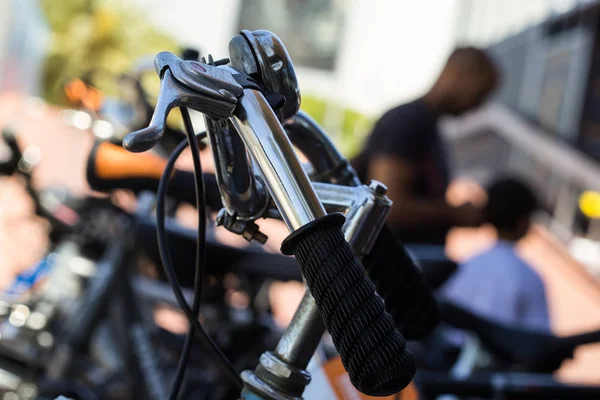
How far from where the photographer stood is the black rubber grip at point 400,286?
852mm

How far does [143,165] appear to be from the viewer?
6.35ft

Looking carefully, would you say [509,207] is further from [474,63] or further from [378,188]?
[378,188]

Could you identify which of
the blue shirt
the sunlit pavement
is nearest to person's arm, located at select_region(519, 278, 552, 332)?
the blue shirt

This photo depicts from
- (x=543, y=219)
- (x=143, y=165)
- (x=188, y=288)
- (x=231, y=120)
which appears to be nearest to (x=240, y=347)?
(x=188, y=288)

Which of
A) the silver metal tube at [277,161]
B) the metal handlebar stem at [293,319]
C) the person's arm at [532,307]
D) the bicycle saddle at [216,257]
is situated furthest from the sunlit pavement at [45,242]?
the silver metal tube at [277,161]

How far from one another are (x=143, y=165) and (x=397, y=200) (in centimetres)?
93

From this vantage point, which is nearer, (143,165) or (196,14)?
(143,165)

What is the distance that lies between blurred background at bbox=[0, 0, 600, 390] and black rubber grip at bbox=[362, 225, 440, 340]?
0.22 metres

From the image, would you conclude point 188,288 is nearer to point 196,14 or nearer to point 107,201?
point 107,201

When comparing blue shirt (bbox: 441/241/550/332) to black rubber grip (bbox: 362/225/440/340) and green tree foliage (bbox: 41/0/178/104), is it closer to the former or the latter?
black rubber grip (bbox: 362/225/440/340)

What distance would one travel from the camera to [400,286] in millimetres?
873

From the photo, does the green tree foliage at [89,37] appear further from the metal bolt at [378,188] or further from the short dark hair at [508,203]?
the metal bolt at [378,188]

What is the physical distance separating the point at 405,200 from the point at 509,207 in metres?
0.52

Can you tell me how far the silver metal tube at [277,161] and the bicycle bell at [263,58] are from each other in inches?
2.1
